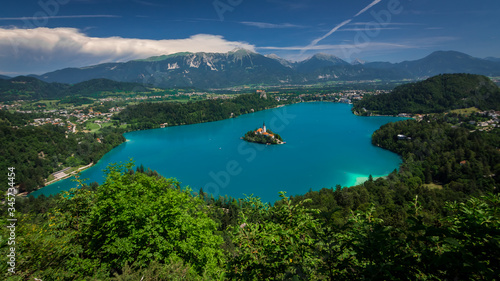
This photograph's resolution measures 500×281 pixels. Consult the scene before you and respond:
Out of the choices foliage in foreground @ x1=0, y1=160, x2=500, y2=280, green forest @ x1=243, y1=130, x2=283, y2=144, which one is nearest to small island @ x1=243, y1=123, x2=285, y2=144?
green forest @ x1=243, y1=130, x2=283, y2=144

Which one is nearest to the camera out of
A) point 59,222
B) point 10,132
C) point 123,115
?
point 59,222

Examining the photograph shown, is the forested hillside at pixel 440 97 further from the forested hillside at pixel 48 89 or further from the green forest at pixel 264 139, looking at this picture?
the forested hillside at pixel 48 89

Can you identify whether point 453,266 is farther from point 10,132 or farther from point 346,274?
point 10,132

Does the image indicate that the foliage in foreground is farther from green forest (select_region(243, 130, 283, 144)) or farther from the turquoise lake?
Answer: green forest (select_region(243, 130, 283, 144))

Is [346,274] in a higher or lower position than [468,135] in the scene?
higher

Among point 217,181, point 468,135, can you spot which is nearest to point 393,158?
point 468,135
